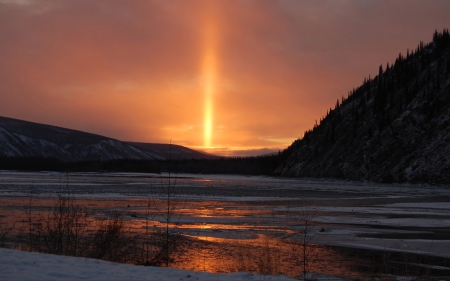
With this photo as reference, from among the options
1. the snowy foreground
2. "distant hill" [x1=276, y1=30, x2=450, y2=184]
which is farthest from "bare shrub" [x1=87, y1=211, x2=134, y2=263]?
"distant hill" [x1=276, y1=30, x2=450, y2=184]

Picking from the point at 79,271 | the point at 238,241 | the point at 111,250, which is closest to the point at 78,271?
the point at 79,271

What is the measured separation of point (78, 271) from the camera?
32.5 ft

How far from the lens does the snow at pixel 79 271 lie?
943cm

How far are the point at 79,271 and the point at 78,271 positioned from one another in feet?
0.09

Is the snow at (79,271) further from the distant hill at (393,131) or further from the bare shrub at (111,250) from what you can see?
the distant hill at (393,131)

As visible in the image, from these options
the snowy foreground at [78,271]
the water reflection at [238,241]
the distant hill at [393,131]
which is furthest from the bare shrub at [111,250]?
the distant hill at [393,131]

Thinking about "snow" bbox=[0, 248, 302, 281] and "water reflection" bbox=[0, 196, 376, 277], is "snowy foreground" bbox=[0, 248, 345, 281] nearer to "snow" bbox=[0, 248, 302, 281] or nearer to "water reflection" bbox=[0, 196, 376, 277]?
"snow" bbox=[0, 248, 302, 281]

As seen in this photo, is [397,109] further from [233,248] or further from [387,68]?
[233,248]

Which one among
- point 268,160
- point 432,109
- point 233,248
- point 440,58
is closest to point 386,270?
point 233,248

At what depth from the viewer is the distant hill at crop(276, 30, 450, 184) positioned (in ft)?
287

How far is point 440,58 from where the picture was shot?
11750cm

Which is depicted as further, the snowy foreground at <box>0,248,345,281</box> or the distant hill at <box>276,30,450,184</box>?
the distant hill at <box>276,30,450,184</box>

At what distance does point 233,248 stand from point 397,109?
10587 centimetres

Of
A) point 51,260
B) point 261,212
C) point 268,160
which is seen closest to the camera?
point 51,260
